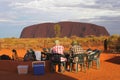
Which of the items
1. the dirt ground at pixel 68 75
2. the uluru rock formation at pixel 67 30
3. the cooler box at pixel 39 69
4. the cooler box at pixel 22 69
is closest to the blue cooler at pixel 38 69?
the cooler box at pixel 39 69

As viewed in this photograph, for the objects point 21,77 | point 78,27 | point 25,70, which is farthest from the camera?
point 78,27

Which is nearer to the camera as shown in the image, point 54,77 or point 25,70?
point 54,77

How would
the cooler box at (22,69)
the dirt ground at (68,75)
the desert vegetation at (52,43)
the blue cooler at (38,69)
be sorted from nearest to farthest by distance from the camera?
the dirt ground at (68,75) → the blue cooler at (38,69) → the cooler box at (22,69) → the desert vegetation at (52,43)

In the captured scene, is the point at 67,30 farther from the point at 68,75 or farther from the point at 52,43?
the point at 68,75

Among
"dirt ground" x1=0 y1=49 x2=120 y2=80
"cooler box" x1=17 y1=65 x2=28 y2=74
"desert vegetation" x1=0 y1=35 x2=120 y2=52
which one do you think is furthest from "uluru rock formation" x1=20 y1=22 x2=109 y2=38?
"cooler box" x1=17 y1=65 x2=28 y2=74

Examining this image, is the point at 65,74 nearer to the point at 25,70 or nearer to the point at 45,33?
the point at 25,70

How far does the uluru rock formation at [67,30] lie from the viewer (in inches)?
4525

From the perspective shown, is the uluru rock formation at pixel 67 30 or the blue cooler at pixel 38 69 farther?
the uluru rock formation at pixel 67 30

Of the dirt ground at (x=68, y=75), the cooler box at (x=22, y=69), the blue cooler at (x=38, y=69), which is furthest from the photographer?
the cooler box at (x=22, y=69)

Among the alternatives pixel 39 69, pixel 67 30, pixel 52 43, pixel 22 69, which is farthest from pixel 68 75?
pixel 67 30

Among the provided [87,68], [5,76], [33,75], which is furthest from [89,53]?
[5,76]

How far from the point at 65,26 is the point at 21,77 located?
356ft

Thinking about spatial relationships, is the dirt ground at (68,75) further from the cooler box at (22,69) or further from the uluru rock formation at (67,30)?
the uluru rock formation at (67,30)

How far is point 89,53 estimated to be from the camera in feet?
56.5
